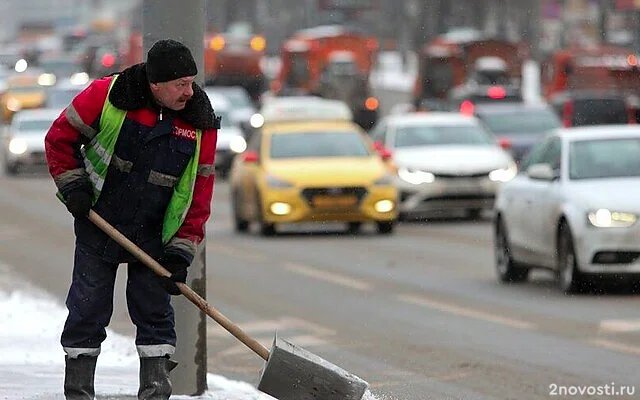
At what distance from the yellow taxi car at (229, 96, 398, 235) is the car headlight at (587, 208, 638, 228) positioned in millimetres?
8976

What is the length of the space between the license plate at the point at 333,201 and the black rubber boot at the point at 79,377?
16.7m

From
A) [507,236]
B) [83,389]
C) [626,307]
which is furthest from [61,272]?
[83,389]

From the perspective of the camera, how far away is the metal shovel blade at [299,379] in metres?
7.85

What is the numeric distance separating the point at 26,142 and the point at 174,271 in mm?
34938

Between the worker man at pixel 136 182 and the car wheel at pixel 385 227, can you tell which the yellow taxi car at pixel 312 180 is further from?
the worker man at pixel 136 182

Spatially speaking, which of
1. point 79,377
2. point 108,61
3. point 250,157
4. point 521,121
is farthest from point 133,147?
point 108,61

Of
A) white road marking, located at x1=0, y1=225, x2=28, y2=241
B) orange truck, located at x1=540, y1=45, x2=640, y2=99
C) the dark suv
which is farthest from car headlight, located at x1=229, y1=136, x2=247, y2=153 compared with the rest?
orange truck, located at x1=540, y1=45, x2=640, y2=99

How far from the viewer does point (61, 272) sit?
1958cm

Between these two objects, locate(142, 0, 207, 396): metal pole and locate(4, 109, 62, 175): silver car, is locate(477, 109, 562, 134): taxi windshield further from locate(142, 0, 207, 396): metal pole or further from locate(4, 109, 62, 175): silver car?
locate(142, 0, 207, 396): metal pole

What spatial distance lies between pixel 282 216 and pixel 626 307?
33.8ft

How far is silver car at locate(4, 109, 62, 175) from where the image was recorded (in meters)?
42.2

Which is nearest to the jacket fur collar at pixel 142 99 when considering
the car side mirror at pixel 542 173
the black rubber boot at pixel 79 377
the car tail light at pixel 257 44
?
the black rubber boot at pixel 79 377

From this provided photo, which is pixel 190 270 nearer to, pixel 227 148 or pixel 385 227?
pixel 385 227

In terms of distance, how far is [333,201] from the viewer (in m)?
24.7
